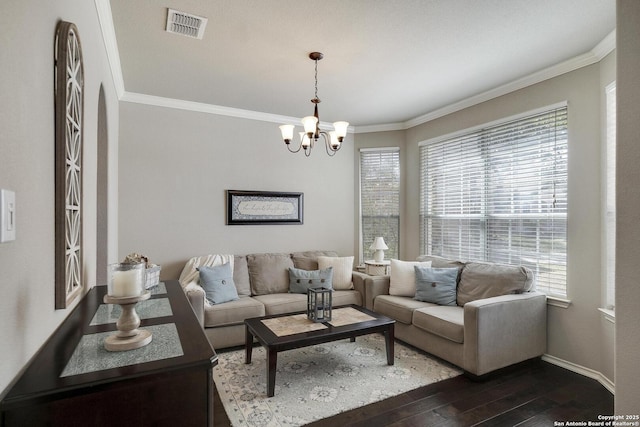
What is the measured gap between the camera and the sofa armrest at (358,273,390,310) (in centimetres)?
405

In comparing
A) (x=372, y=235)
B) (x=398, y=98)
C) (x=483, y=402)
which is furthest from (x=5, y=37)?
(x=372, y=235)

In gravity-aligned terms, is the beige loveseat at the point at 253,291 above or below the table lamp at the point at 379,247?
below

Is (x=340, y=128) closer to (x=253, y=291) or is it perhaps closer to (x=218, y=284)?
(x=218, y=284)

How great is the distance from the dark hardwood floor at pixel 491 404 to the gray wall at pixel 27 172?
1.55m

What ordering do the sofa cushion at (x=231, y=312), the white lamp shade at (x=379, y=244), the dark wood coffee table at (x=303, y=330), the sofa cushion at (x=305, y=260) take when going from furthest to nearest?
1. the white lamp shade at (x=379, y=244)
2. the sofa cushion at (x=305, y=260)
3. the sofa cushion at (x=231, y=312)
4. the dark wood coffee table at (x=303, y=330)

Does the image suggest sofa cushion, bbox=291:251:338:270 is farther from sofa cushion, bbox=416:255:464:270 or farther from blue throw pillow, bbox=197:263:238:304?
sofa cushion, bbox=416:255:464:270

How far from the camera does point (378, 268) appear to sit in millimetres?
4523

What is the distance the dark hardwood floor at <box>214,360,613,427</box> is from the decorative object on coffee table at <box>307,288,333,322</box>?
826 millimetres

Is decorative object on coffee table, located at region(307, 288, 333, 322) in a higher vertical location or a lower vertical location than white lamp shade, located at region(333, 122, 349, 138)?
lower

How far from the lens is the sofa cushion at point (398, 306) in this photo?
11.4ft

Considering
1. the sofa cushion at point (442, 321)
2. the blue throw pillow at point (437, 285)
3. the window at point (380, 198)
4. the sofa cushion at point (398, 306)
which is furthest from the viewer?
the window at point (380, 198)

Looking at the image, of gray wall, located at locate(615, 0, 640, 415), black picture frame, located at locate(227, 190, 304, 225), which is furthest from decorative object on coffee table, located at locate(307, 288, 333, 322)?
gray wall, located at locate(615, 0, 640, 415)

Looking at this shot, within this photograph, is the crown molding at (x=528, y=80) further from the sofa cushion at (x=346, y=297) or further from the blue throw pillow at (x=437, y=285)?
the sofa cushion at (x=346, y=297)

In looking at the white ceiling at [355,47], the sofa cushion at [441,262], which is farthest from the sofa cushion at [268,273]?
the white ceiling at [355,47]
